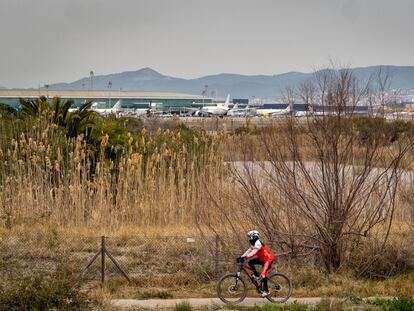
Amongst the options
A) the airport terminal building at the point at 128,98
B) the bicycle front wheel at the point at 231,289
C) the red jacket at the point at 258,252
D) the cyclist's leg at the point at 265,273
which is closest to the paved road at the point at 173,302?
the bicycle front wheel at the point at 231,289

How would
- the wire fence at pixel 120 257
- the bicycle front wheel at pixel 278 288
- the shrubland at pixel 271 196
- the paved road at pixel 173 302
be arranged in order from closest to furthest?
the paved road at pixel 173 302, the bicycle front wheel at pixel 278 288, the wire fence at pixel 120 257, the shrubland at pixel 271 196

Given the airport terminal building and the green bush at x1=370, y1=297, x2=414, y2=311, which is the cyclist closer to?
the green bush at x1=370, y1=297, x2=414, y2=311

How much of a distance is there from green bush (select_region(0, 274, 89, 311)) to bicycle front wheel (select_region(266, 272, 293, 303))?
3.06m

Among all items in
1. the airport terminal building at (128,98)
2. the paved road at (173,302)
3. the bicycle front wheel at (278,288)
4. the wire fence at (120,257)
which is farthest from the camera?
the airport terminal building at (128,98)

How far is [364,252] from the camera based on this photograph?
45.2 ft

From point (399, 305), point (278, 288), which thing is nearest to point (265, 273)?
point (278, 288)

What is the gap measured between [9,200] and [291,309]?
8.42 m

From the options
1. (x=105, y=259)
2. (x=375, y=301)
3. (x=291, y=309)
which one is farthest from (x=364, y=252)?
(x=105, y=259)

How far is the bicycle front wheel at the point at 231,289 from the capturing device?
11.1 metres

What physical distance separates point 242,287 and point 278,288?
62 cm

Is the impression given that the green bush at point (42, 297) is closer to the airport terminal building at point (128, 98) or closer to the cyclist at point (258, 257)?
the cyclist at point (258, 257)

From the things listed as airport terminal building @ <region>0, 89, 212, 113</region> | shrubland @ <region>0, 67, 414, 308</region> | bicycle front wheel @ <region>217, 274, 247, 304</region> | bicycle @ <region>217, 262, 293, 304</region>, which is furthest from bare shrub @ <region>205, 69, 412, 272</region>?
airport terminal building @ <region>0, 89, 212, 113</region>

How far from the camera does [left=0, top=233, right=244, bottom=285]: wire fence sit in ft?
43.0

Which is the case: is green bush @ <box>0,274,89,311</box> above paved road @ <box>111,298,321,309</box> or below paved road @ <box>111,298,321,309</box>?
above
